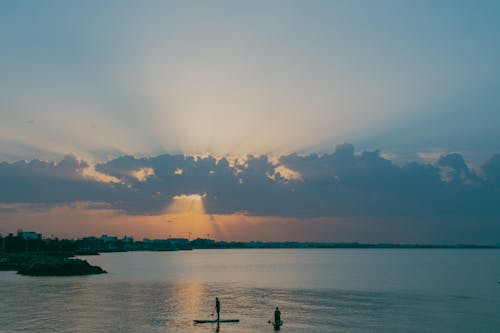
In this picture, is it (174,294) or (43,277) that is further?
(43,277)

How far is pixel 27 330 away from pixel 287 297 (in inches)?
1826

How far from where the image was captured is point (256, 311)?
226 ft

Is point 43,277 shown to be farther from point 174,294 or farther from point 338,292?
point 338,292

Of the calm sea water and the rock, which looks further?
the rock

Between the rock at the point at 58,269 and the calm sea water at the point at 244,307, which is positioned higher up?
the rock at the point at 58,269

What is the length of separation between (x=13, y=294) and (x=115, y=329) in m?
37.2

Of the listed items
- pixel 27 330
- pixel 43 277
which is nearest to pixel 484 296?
pixel 27 330

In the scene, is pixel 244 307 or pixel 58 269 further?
pixel 58 269

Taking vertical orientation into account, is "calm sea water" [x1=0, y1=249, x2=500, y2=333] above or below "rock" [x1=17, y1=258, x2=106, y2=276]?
below

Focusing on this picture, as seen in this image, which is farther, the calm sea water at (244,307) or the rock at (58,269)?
the rock at (58,269)

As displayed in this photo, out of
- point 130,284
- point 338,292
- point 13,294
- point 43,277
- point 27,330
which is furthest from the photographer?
point 43,277

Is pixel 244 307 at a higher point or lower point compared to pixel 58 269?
lower

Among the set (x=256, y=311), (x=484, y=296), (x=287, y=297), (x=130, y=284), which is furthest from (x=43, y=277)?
(x=484, y=296)

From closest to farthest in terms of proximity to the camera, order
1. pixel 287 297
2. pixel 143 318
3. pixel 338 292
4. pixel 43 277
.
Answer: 1. pixel 143 318
2. pixel 287 297
3. pixel 338 292
4. pixel 43 277
